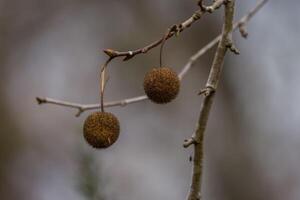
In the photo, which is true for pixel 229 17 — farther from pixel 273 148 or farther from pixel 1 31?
pixel 1 31

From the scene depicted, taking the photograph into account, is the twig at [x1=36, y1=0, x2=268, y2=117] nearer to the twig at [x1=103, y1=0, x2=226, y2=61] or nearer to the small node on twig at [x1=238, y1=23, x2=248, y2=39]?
the small node on twig at [x1=238, y1=23, x2=248, y2=39]

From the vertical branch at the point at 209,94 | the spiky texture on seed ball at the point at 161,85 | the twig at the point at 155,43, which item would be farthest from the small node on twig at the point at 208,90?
the twig at the point at 155,43

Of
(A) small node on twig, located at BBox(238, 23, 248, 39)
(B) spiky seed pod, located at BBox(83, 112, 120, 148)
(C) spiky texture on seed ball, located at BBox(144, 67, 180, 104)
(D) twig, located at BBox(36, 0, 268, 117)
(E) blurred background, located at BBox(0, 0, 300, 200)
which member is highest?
(E) blurred background, located at BBox(0, 0, 300, 200)

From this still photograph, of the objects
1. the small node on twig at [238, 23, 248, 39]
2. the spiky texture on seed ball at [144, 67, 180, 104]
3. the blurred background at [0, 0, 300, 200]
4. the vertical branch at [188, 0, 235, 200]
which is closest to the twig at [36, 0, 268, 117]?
the small node on twig at [238, 23, 248, 39]

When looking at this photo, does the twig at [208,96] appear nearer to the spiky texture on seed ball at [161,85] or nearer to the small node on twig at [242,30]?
the spiky texture on seed ball at [161,85]

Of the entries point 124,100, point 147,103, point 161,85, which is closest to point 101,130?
point 161,85

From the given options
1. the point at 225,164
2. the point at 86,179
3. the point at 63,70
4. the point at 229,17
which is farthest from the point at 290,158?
the point at 229,17
